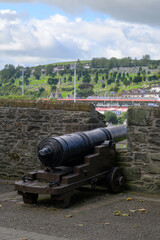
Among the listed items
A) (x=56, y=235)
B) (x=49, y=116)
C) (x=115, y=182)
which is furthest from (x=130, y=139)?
(x=56, y=235)

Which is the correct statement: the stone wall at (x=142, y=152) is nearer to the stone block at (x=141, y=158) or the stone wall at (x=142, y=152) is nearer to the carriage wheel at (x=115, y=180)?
the stone block at (x=141, y=158)

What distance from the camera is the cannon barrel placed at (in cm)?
619

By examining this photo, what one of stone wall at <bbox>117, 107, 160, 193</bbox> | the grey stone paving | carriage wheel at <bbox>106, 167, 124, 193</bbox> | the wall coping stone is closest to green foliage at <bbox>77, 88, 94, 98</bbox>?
the wall coping stone

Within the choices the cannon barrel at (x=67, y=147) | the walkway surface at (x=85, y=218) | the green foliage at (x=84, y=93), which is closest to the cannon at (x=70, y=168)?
the cannon barrel at (x=67, y=147)

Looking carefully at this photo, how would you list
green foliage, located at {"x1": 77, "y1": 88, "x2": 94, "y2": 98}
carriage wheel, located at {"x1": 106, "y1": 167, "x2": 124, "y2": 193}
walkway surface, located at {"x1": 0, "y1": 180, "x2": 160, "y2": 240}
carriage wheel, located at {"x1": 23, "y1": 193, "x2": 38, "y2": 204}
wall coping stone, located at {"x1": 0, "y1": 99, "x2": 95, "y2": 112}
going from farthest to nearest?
green foliage, located at {"x1": 77, "y1": 88, "x2": 94, "y2": 98}
wall coping stone, located at {"x1": 0, "y1": 99, "x2": 95, "y2": 112}
carriage wheel, located at {"x1": 106, "y1": 167, "x2": 124, "y2": 193}
carriage wheel, located at {"x1": 23, "y1": 193, "x2": 38, "y2": 204}
walkway surface, located at {"x1": 0, "y1": 180, "x2": 160, "y2": 240}

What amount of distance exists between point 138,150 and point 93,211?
6.76ft

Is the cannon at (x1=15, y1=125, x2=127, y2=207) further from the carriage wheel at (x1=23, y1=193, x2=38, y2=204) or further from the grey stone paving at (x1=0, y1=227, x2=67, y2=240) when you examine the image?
the grey stone paving at (x1=0, y1=227, x2=67, y2=240)

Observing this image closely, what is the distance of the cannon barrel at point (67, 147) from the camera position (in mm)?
6189

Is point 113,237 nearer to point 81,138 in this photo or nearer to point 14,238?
point 14,238

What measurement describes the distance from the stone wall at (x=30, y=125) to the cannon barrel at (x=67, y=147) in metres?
1.25

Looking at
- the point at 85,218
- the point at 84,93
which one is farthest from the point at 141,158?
the point at 84,93

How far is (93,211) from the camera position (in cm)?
609

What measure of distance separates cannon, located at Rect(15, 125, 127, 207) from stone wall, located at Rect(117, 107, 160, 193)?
34 centimetres

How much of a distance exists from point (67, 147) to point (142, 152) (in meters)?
1.98
